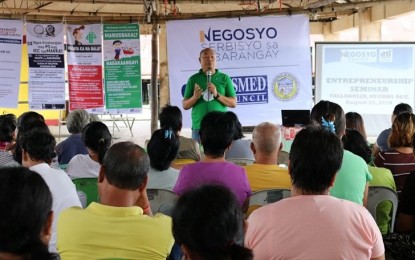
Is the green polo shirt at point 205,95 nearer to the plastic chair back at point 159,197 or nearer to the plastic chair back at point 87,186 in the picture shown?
the plastic chair back at point 87,186

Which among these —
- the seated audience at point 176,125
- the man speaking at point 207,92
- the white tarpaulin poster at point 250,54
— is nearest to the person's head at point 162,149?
the seated audience at point 176,125

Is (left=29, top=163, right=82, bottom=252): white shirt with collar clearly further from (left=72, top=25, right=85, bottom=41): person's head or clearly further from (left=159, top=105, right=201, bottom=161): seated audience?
(left=72, top=25, right=85, bottom=41): person's head

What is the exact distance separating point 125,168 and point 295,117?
409 cm

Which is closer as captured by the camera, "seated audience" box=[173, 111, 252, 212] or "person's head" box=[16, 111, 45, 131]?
"seated audience" box=[173, 111, 252, 212]

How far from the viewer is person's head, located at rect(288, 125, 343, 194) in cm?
205

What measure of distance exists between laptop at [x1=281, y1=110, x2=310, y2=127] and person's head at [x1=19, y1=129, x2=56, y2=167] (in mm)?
3460

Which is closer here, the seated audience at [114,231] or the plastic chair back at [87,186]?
the seated audience at [114,231]

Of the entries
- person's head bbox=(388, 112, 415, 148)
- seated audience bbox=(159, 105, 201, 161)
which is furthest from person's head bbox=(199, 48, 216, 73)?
person's head bbox=(388, 112, 415, 148)

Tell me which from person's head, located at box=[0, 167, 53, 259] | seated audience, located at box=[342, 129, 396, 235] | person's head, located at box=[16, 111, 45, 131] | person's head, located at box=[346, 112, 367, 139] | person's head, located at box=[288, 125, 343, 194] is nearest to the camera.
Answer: person's head, located at box=[0, 167, 53, 259]

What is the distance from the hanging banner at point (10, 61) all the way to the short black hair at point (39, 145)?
4336mm

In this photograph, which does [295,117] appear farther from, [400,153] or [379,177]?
[379,177]

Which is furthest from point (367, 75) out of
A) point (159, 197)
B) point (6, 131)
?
point (159, 197)

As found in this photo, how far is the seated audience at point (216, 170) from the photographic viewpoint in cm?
288

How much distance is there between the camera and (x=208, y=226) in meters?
1.35
